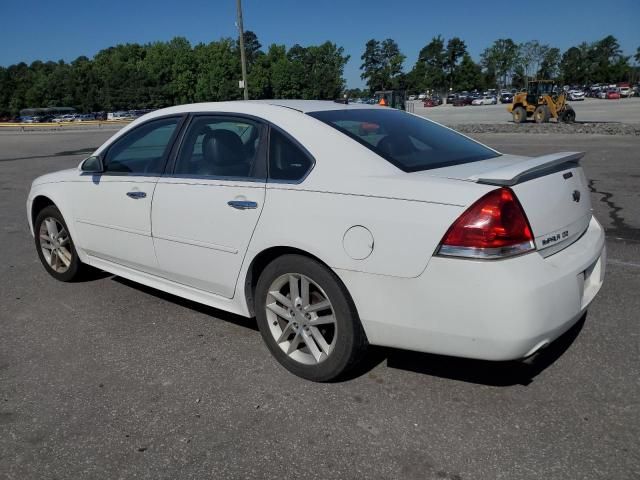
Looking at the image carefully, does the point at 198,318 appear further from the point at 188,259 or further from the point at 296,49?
the point at 296,49

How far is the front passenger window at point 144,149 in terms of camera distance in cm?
397

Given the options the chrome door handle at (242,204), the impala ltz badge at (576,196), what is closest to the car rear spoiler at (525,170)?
the impala ltz badge at (576,196)

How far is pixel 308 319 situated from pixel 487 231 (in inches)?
43.5

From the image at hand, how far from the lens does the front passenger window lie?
397 centimetres

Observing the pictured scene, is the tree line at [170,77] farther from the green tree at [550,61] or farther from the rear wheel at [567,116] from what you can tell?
the rear wheel at [567,116]

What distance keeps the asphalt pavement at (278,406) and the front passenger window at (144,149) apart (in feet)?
3.52

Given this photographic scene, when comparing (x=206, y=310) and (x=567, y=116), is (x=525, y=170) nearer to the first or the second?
(x=206, y=310)

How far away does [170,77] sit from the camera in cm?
10581

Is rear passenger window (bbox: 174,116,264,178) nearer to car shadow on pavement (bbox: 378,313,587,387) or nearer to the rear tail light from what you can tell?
the rear tail light

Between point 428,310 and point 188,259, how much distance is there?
1.68 meters

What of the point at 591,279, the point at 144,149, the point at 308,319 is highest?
the point at 144,149

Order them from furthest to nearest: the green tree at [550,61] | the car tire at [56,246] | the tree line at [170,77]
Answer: the green tree at [550,61] < the tree line at [170,77] < the car tire at [56,246]

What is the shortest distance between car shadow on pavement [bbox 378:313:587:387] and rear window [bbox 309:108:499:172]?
1146 millimetres

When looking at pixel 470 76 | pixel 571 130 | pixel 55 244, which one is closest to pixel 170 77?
pixel 470 76
